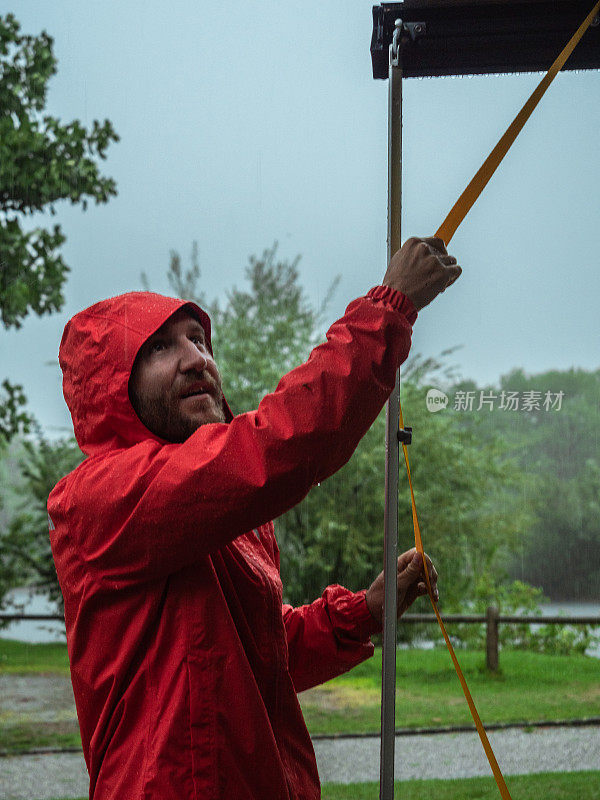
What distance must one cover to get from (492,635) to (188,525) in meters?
4.92

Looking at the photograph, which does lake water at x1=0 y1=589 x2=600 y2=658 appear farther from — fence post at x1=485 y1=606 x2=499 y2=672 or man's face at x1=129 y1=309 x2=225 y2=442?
man's face at x1=129 y1=309 x2=225 y2=442

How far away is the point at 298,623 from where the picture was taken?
1.20 meters

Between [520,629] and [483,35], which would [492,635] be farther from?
[483,35]

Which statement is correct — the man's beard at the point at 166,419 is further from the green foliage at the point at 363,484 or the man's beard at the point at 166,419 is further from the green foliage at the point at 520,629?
the green foliage at the point at 520,629

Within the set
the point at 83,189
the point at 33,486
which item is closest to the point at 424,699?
the point at 33,486

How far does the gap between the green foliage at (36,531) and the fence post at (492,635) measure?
3.28m

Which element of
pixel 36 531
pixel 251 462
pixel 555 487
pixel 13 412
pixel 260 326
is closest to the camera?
pixel 251 462

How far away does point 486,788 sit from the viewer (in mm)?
4012

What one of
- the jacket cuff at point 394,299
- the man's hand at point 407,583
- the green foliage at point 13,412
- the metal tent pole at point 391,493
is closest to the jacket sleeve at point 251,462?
the jacket cuff at point 394,299

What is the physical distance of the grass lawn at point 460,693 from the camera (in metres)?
5.05

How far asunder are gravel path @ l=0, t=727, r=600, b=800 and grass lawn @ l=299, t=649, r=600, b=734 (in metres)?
0.22

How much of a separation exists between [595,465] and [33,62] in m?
4.27

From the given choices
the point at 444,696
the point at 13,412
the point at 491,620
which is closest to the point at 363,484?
the point at 491,620

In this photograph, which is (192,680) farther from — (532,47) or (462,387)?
(462,387)
